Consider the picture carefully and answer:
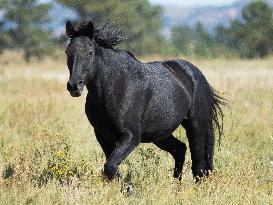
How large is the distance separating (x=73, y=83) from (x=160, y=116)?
1540 millimetres

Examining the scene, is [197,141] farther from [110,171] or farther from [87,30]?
[87,30]

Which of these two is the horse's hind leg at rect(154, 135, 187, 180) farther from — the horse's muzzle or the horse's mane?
the horse's muzzle

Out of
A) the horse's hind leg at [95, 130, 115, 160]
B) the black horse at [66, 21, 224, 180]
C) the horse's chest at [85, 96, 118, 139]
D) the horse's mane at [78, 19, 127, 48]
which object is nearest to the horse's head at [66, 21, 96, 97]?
the black horse at [66, 21, 224, 180]

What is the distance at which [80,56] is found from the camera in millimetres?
5457

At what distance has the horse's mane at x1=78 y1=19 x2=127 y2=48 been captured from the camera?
19.5 feet

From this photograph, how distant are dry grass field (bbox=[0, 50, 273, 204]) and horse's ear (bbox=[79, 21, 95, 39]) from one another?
144 centimetres

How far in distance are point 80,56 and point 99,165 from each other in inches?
93.1

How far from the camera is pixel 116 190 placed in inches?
223

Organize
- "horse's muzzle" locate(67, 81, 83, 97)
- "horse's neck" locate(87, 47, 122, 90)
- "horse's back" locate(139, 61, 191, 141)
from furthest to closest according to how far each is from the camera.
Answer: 1. "horse's back" locate(139, 61, 191, 141)
2. "horse's neck" locate(87, 47, 122, 90)
3. "horse's muzzle" locate(67, 81, 83, 97)

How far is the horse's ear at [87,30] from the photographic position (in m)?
5.71

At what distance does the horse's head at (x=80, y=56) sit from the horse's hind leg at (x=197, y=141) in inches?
79.5

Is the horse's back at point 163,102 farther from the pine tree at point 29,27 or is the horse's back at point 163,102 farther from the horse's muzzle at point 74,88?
the pine tree at point 29,27

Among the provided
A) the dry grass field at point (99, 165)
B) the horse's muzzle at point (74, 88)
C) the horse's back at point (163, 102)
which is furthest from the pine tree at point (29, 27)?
the horse's muzzle at point (74, 88)

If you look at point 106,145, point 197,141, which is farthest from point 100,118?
point 197,141
